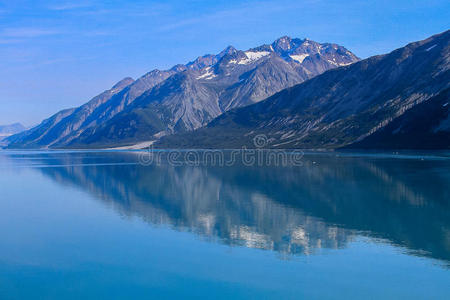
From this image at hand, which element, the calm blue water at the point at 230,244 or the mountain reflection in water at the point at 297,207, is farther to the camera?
the mountain reflection in water at the point at 297,207

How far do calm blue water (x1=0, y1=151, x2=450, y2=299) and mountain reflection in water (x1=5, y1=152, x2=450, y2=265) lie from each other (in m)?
0.19

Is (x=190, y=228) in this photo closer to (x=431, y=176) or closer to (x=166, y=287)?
(x=166, y=287)

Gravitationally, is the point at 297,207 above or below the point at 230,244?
above

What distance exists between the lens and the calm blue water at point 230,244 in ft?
81.7

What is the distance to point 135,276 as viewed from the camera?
26906 mm

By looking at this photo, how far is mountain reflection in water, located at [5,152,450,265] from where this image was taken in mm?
36094

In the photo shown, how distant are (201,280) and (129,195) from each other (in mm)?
41900

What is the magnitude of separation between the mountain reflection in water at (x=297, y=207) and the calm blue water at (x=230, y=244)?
19cm

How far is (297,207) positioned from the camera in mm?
51812

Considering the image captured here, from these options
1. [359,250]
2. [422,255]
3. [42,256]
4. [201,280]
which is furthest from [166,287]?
[422,255]

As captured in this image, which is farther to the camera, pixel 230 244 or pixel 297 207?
pixel 297 207

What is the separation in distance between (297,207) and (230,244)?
19196 mm

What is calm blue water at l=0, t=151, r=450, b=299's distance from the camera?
81.7 ft

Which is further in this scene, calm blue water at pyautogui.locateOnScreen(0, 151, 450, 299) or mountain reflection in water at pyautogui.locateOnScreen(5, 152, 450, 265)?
mountain reflection in water at pyautogui.locateOnScreen(5, 152, 450, 265)
